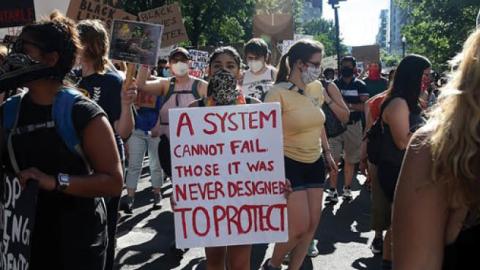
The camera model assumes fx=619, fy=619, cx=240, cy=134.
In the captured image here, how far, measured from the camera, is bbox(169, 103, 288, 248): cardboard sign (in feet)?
12.4

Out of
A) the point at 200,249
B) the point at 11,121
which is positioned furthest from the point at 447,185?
the point at 200,249

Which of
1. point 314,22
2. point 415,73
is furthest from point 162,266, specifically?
point 314,22

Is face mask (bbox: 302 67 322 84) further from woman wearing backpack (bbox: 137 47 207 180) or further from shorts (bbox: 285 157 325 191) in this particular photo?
woman wearing backpack (bbox: 137 47 207 180)

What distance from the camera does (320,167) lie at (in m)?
4.53

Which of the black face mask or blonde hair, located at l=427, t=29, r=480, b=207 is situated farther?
the black face mask

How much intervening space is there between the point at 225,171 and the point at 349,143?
470 cm

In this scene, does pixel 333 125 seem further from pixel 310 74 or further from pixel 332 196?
pixel 310 74

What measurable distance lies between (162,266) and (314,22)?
111448 mm

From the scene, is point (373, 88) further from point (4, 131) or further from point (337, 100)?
point (4, 131)

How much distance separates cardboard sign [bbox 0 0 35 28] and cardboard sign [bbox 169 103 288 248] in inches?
163

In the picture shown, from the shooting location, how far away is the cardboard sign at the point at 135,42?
4184mm

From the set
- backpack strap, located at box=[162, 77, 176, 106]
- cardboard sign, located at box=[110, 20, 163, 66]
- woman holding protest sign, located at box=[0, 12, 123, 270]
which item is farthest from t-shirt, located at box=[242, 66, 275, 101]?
woman holding protest sign, located at box=[0, 12, 123, 270]

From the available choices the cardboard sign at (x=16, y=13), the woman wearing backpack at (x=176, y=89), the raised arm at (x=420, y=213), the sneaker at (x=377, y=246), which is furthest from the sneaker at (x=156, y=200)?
the raised arm at (x=420, y=213)

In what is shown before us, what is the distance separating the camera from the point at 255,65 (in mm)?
6633
